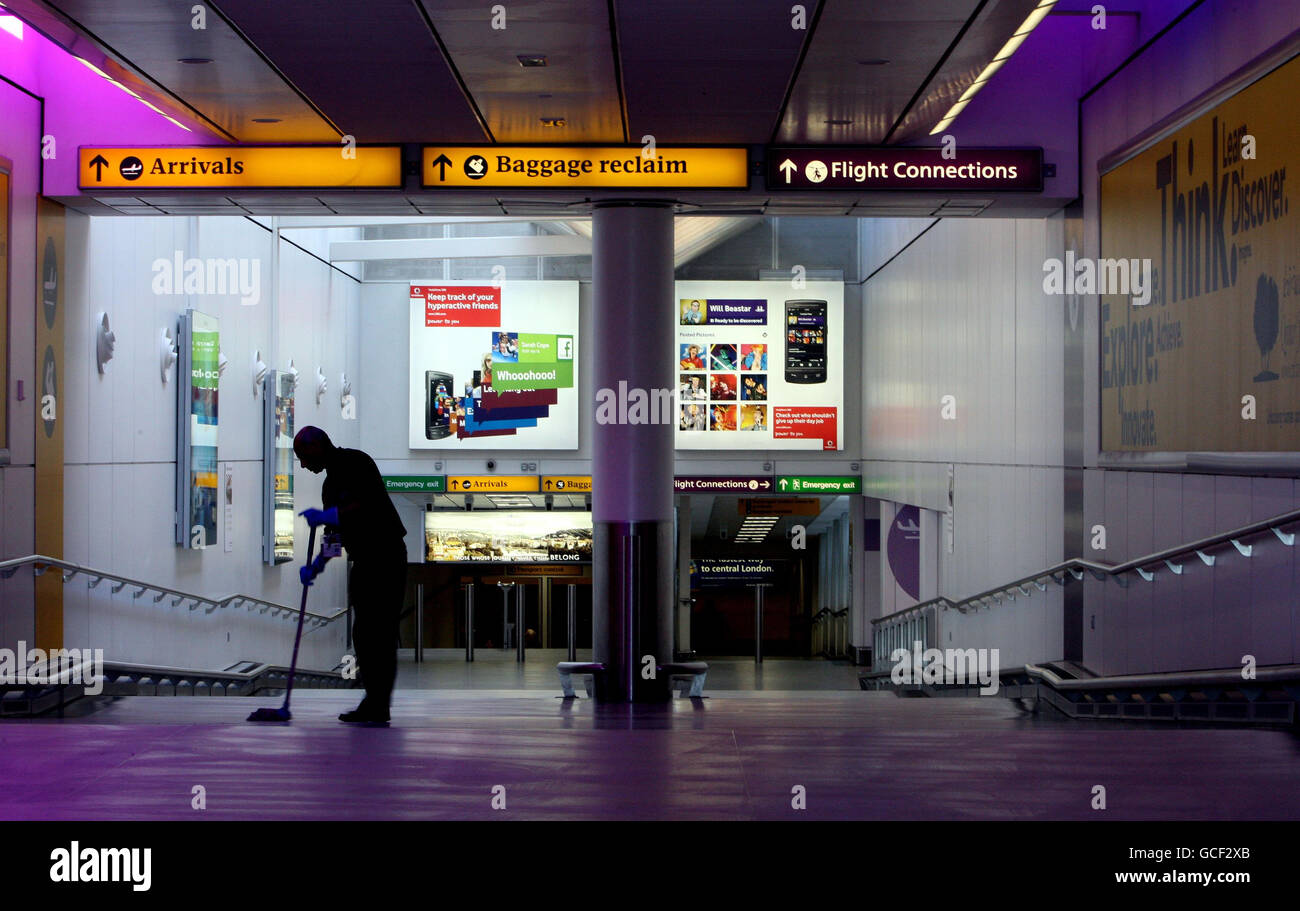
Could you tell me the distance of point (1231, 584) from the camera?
598cm

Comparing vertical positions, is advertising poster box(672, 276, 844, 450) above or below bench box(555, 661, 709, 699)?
above

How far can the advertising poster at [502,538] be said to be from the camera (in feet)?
73.1

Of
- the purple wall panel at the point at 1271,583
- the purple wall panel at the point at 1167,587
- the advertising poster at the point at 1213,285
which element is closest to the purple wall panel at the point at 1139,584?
the purple wall panel at the point at 1167,587

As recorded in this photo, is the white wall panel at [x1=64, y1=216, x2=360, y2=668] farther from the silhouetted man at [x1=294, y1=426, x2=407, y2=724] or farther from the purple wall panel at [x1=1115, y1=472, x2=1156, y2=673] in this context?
the purple wall panel at [x1=1115, y1=472, x2=1156, y2=673]

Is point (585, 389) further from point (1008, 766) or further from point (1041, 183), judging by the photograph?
point (1008, 766)

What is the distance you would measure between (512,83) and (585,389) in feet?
43.4

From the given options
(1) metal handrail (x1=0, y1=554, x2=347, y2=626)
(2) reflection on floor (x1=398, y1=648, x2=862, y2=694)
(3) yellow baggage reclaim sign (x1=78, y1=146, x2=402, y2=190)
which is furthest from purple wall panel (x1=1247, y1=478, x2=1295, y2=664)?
(2) reflection on floor (x1=398, y1=648, x2=862, y2=694)

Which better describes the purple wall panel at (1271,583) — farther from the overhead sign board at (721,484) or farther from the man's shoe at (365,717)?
the overhead sign board at (721,484)

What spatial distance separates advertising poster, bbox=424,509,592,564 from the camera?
22.3m

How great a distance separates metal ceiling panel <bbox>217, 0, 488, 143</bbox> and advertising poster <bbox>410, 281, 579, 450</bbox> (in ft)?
37.4

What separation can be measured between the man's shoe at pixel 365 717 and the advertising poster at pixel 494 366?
1459cm

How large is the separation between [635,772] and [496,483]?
1650 cm

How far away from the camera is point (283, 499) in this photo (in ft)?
51.3
